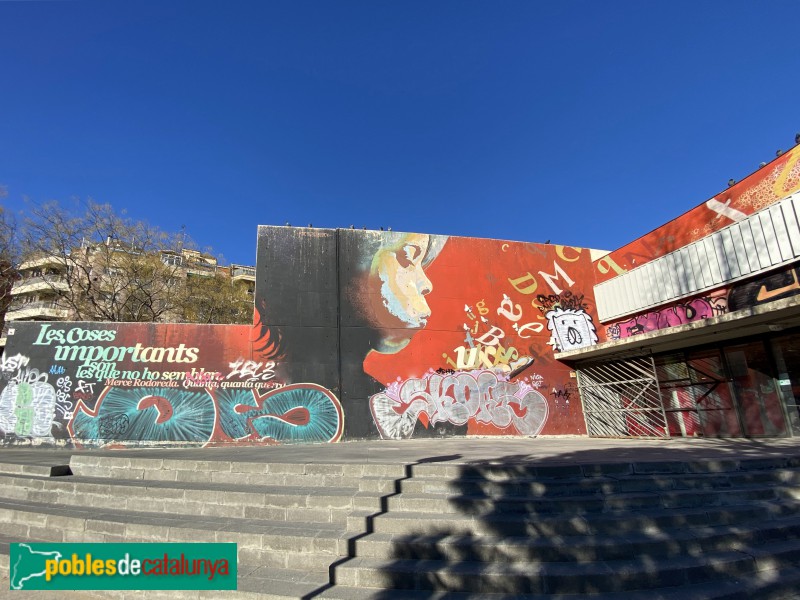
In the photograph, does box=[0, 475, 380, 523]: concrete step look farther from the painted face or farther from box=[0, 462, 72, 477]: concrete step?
the painted face

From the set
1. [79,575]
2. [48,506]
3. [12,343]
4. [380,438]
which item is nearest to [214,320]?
[12,343]

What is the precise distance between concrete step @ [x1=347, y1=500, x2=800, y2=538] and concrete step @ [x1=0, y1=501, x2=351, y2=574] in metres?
0.46

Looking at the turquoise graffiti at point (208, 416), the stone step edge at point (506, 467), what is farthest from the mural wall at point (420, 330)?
the stone step edge at point (506, 467)

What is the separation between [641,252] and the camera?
43.9 ft

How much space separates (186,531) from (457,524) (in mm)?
3178

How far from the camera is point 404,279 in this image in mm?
13672

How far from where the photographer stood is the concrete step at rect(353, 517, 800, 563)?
3928mm

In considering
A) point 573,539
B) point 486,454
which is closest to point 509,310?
point 486,454

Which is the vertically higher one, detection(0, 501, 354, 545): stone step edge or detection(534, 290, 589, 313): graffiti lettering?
detection(534, 290, 589, 313): graffiti lettering

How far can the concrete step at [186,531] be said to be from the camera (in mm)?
4207

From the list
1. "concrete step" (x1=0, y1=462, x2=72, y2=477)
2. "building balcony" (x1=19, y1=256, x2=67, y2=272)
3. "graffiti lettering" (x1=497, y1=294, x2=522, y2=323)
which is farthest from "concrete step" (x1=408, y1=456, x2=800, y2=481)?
"building balcony" (x1=19, y1=256, x2=67, y2=272)

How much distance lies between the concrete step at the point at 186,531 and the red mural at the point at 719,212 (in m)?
12.2

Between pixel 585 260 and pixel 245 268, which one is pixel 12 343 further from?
pixel 245 268

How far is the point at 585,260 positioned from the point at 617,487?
11967mm
